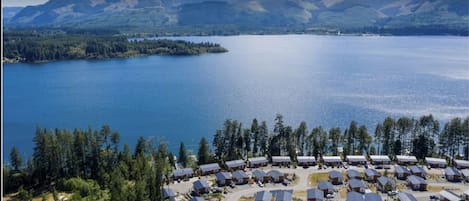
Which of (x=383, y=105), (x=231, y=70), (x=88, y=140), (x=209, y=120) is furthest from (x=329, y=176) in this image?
(x=231, y=70)

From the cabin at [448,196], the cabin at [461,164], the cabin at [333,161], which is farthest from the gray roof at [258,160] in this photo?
the cabin at [461,164]

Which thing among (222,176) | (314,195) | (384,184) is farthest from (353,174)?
(222,176)

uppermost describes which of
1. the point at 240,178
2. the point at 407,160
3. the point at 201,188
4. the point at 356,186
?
the point at 407,160

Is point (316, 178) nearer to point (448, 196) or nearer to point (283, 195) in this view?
point (283, 195)

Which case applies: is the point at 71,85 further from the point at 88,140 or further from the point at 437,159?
the point at 437,159

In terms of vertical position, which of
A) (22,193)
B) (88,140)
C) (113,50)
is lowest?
(22,193)

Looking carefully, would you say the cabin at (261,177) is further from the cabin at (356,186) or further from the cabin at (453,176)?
the cabin at (453,176)
